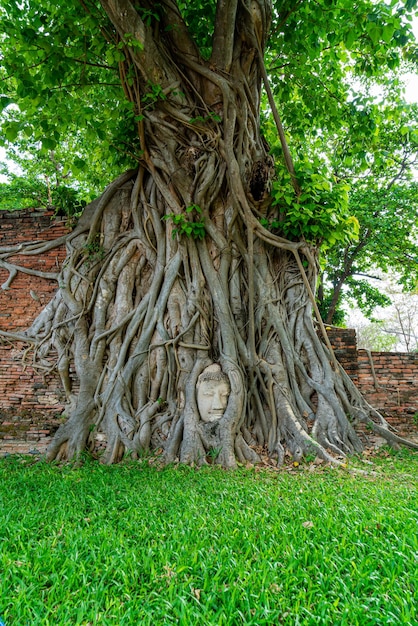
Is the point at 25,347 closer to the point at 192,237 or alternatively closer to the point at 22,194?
the point at 192,237

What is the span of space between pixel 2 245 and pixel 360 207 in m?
7.25

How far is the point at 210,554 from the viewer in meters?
1.94

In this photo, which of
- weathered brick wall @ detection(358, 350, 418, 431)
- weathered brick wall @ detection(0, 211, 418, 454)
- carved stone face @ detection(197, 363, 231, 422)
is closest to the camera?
carved stone face @ detection(197, 363, 231, 422)

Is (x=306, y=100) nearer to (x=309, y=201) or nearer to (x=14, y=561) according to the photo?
(x=309, y=201)

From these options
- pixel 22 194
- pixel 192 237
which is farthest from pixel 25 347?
pixel 22 194

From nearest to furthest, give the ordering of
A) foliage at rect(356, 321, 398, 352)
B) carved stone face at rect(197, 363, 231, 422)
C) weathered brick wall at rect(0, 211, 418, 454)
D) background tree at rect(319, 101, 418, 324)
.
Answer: carved stone face at rect(197, 363, 231, 422) → weathered brick wall at rect(0, 211, 418, 454) → background tree at rect(319, 101, 418, 324) → foliage at rect(356, 321, 398, 352)

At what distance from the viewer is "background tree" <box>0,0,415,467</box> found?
4512 millimetres

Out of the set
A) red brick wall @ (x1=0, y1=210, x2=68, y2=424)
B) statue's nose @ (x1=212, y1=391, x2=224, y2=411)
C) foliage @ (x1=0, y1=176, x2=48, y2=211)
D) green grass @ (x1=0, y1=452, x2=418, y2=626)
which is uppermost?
foliage @ (x1=0, y1=176, x2=48, y2=211)

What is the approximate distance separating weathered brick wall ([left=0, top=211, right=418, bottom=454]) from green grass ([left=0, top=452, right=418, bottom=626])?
7.21 feet

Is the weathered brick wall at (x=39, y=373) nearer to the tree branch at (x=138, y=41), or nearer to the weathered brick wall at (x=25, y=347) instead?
the weathered brick wall at (x=25, y=347)

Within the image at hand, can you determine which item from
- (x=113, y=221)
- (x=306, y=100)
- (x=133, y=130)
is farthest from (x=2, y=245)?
(x=306, y=100)

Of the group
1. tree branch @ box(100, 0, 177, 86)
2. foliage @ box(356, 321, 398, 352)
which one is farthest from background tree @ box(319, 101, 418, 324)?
foliage @ box(356, 321, 398, 352)

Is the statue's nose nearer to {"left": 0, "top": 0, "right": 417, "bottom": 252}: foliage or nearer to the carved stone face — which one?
the carved stone face

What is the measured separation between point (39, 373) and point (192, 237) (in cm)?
261
